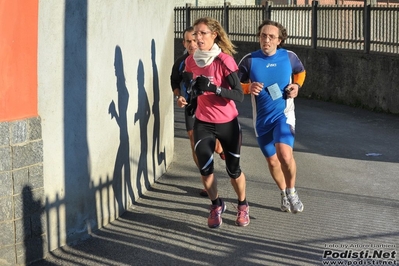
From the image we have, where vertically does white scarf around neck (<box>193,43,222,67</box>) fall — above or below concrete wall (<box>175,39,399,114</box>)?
above

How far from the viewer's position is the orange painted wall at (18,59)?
580 cm

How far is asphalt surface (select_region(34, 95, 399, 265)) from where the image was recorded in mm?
6461

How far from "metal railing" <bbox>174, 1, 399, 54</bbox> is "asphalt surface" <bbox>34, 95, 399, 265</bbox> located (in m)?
5.37

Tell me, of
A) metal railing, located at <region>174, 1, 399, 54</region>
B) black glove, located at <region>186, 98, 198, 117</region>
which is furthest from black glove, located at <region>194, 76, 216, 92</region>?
metal railing, located at <region>174, 1, 399, 54</region>

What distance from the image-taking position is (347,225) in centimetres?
734

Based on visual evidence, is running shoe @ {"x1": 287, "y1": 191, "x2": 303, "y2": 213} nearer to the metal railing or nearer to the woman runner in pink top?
the woman runner in pink top

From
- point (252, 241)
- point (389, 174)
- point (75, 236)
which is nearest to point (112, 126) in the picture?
point (75, 236)

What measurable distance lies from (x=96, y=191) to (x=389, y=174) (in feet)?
13.5

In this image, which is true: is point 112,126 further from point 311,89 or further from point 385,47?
point 311,89

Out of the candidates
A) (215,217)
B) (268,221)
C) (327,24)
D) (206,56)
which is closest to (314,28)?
(327,24)

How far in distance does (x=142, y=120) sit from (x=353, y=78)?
9.50m

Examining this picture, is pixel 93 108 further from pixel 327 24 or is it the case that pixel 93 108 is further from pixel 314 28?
pixel 314 28

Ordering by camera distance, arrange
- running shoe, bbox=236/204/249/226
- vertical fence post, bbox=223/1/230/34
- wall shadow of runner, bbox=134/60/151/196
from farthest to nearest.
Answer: vertical fence post, bbox=223/1/230/34, wall shadow of runner, bbox=134/60/151/196, running shoe, bbox=236/204/249/226

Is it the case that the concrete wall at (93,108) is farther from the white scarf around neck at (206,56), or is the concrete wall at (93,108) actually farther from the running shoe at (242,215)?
the running shoe at (242,215)
